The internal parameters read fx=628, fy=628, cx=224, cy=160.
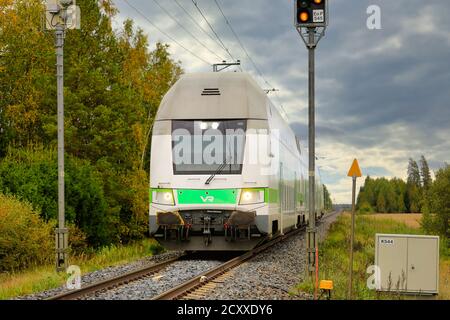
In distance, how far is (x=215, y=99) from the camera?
1529cm

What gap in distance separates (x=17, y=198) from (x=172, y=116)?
505 centimetres

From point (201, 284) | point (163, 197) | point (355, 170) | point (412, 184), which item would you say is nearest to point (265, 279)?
point (201, 284)

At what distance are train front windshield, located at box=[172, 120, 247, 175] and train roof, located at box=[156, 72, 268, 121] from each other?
8.6 inches

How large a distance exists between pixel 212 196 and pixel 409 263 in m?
5.28

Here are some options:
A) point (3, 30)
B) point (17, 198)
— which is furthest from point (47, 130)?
point (17, 198)

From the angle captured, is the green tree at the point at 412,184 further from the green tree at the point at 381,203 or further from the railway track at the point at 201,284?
the railway track at the point at 201,284

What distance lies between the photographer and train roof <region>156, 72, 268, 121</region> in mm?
15102

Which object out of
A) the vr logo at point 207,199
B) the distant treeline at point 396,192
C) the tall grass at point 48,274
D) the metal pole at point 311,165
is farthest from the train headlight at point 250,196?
the distant treeline at point 396,192

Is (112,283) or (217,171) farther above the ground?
(217,171)

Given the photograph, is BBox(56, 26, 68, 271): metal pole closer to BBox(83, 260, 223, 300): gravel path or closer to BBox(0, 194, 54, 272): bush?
BBox(0, 194, 54, 272): bush

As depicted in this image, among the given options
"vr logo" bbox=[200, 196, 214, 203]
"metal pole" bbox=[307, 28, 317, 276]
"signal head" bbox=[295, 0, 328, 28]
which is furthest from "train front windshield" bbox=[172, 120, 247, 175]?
"signal head" bbox=[295, 0, 328, 28]

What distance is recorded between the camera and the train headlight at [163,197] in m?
14.9

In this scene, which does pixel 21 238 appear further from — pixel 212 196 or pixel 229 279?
pixel 229 279

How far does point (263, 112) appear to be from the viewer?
15.3 metres
